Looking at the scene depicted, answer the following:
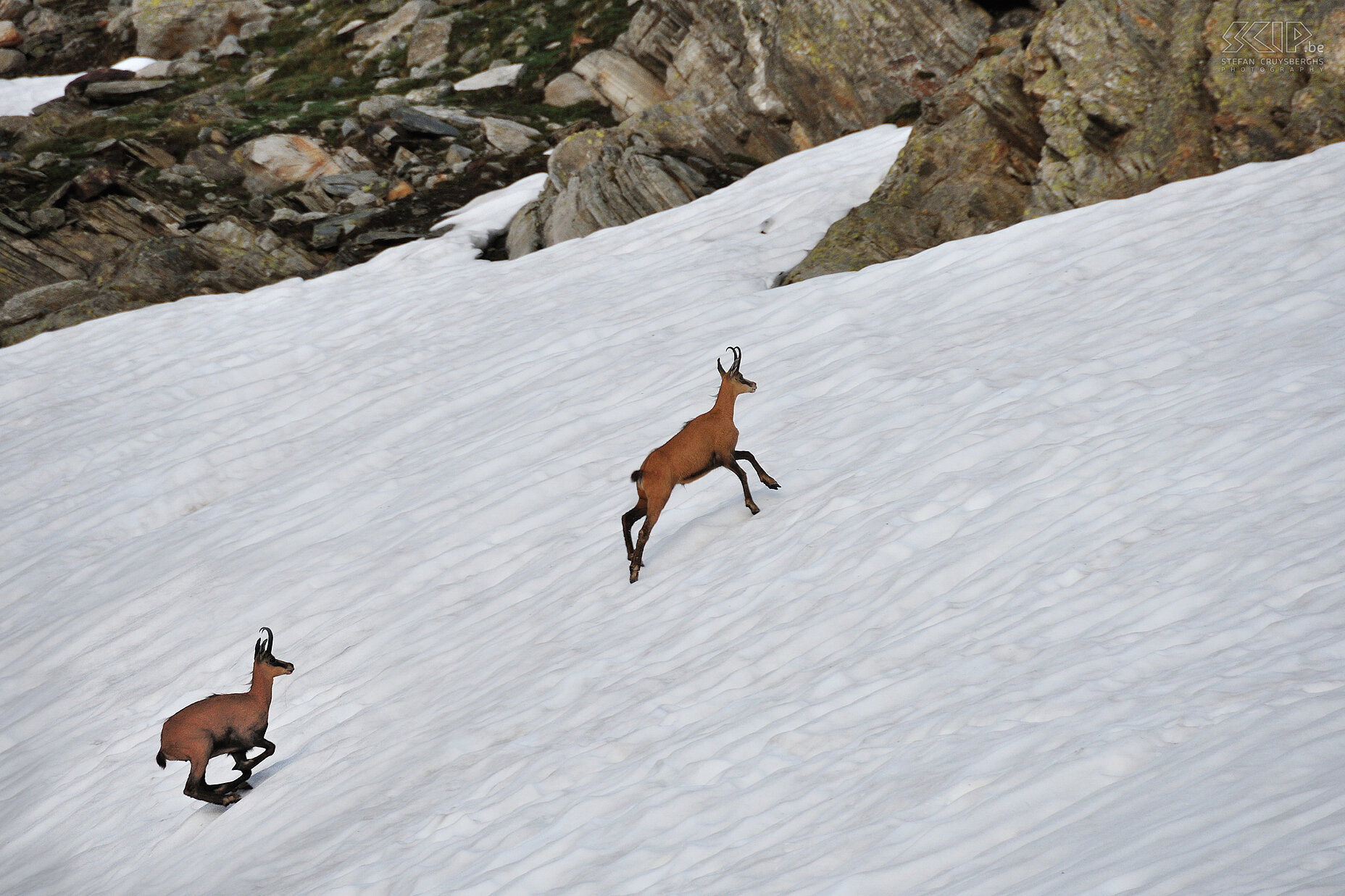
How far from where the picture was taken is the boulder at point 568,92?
36938mm

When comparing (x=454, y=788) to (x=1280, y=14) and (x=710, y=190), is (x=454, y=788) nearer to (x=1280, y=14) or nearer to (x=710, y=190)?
(x=1280, y=14)

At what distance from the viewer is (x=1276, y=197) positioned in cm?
→ 1292

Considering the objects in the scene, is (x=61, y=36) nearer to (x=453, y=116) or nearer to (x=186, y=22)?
(x=186, y=22)

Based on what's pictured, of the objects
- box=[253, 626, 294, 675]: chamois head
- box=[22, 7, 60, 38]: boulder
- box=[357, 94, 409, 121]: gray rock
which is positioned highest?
box=[253, 626, 294, 675]: chamois head

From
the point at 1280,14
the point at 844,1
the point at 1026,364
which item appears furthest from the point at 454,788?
the point at 844,1

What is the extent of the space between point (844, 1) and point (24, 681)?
2347cm

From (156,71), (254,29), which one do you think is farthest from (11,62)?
(254,29)

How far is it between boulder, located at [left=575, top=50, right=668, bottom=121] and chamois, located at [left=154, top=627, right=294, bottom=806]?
29.0 meters

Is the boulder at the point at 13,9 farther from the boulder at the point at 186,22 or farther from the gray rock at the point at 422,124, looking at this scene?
the gray rock at the point at 422,124

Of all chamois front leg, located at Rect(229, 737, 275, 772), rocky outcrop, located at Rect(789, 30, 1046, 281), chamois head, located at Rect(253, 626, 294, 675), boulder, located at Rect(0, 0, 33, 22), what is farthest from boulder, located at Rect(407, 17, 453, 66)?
chamois front leg, located at Rect(229, 737, 275, 772)

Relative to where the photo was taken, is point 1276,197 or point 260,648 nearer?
point 260,648

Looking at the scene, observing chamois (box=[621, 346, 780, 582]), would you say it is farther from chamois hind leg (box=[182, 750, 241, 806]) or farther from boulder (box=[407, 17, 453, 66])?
boulder (box=[407, 17, 453, 66])

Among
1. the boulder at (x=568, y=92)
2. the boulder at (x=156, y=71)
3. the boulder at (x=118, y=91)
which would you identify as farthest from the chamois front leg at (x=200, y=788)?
the boulder at (x=156, y=71)

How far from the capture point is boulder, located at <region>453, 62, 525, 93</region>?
39.5m
